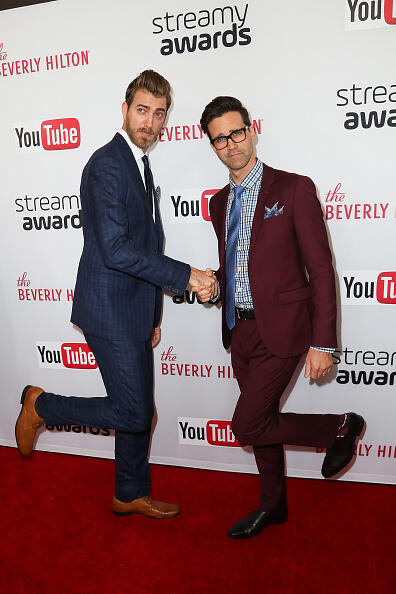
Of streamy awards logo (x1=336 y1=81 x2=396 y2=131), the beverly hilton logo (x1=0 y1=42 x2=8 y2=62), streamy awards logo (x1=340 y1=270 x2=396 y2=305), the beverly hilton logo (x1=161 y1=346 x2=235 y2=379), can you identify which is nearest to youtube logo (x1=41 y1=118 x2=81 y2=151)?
the beverly hilton logo (x1=0 y1=42 x2=8 y2=62)

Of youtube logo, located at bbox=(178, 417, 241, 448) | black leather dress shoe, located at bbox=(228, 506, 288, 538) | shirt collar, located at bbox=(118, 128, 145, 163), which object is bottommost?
black leather dress shoe, located at bbox=(228, 506, 288, 538)

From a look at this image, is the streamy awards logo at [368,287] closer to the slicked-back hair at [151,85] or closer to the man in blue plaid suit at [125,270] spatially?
the man in blue plaid suit at [125,270]

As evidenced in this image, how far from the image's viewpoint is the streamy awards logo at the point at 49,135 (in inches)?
104

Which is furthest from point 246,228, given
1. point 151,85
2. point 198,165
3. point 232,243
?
point 151,85

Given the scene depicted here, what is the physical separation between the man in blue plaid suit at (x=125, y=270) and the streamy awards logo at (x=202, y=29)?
1.32 ft

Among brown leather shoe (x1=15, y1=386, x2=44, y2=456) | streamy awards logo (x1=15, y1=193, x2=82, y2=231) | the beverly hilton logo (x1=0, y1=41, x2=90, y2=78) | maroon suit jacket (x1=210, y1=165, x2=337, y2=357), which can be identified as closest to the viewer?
maroon suit jacket (x1=210, y1=165, x2=337, y2=357)

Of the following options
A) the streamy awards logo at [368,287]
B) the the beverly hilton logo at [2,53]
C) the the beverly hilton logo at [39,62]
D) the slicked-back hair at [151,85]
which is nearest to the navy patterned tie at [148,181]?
the slicked-back hair at [151,85]

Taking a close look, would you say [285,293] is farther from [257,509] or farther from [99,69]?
[99,69]

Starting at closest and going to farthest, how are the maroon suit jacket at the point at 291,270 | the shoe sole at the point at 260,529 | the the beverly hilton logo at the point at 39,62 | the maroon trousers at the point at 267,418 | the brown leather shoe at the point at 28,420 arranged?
the maroon suit jacket at the point at 291,270, the maroon trousers at the point at 267,418, the shoe sole at the point at 260,529, the brown leather shoe at the point at 28,420, the the beverly hilton logo at the point at 39,62

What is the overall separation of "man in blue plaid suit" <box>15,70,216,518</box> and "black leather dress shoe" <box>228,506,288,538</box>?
0.63 meters

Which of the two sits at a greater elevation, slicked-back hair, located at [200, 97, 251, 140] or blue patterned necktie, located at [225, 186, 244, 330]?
slicked-back hair, located at [200, 97, 251, 140]

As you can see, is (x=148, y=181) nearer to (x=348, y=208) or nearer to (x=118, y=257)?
(x=118, y=257)

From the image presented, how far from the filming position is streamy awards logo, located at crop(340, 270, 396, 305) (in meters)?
2.46

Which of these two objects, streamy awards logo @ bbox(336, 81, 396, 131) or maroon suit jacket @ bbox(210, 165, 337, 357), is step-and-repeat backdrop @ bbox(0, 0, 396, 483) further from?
maroon suit jacket @ bbox(210, 165, 337, 357)
